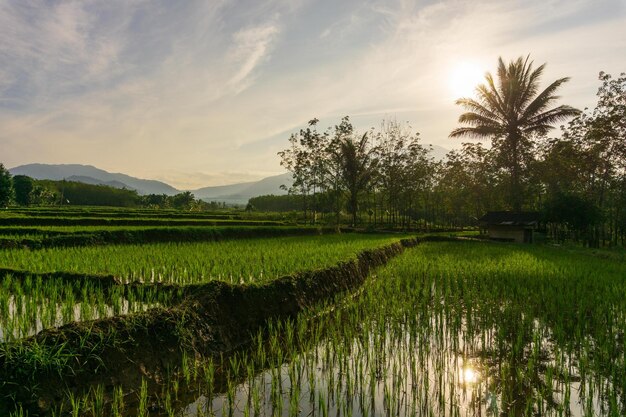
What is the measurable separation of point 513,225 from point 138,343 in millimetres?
25688

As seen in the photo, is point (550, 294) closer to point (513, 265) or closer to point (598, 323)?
point (598, 323)

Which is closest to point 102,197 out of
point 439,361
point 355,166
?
point 355,166

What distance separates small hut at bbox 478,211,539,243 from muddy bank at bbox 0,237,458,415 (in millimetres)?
22041

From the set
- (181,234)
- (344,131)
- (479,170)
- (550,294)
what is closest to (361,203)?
(344,131)

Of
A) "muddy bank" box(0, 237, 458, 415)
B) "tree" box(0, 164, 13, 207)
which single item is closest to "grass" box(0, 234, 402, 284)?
"muddy bank" box(0, 237, 458, 415)

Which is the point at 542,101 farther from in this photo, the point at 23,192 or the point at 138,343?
the point at 23,192

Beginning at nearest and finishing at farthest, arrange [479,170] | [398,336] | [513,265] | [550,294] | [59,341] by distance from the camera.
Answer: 1. [59,341]
2. [398,336]
3. [550,294]
4. [513,265]
5. [479,170]

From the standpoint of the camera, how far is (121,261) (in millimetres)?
9055

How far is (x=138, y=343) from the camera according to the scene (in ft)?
14.1

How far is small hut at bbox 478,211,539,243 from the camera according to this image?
80.4 ft

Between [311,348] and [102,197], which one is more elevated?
[102,197]

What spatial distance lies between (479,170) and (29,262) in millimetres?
35960

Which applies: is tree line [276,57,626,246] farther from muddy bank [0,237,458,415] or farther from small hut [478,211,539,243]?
muddy bank [0,237,458,415]

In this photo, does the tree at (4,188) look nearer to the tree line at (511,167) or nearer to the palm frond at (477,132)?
the tree line at (511,167)
